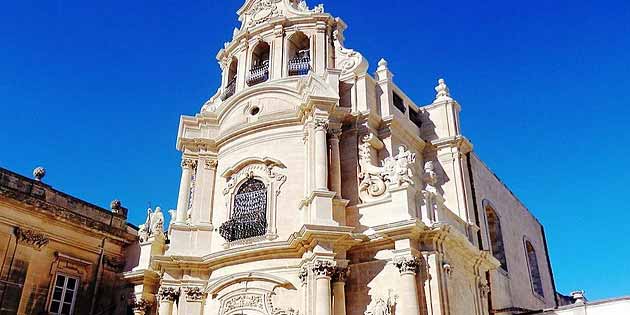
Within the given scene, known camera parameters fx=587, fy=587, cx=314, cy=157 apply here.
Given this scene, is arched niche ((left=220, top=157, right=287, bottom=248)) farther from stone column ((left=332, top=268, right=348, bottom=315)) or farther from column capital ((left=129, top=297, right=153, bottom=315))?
column capital ((left=129, top=297, right=153, bottom=315))

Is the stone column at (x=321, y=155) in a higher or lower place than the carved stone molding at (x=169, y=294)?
higher

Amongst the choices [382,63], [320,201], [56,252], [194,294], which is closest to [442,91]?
[382,63]

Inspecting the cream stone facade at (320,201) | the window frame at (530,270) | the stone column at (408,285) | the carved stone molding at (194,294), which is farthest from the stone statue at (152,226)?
the window frame at (530,270)

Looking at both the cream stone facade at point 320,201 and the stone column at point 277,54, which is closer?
the cream stone facade at point 320,201

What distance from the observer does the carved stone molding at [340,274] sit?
15078 mm

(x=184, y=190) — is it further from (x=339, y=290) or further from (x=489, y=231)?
(x=489, y=231)

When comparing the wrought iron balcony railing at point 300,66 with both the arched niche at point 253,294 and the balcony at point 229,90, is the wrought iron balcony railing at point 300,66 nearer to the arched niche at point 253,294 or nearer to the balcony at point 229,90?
the balcony at point 229,90

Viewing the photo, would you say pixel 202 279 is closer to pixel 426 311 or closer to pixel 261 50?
pixel 426 311

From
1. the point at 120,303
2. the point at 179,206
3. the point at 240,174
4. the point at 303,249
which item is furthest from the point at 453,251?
the point at 120,303

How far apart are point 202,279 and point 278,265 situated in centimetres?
259

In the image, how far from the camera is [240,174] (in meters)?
18.3

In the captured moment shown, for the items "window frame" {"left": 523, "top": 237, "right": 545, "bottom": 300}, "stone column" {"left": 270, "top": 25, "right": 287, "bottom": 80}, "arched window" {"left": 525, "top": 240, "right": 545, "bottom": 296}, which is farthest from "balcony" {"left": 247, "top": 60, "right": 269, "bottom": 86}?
"arched window" {"left": 525, "top": 240, "right": 545, "bottom": 296}

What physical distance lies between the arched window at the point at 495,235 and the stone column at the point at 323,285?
341 inches

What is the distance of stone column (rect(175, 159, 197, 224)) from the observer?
1897 centimetres
